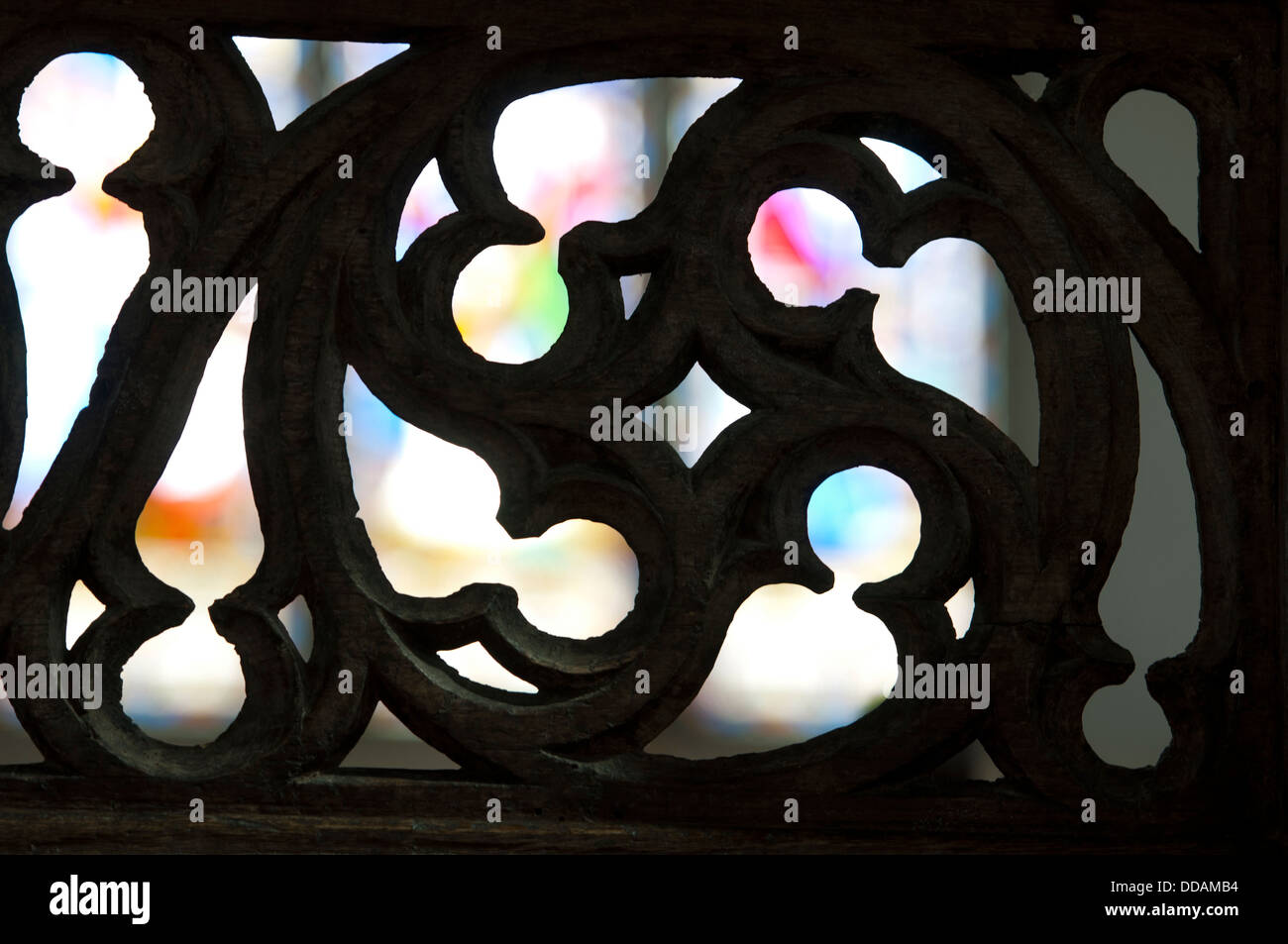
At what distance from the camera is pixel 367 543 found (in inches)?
52.7

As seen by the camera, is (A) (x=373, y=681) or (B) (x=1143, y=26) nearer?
(A) (x=373, y=681)

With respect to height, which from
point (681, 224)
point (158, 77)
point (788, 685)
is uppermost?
point (158, 77)

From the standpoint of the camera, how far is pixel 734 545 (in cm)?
135

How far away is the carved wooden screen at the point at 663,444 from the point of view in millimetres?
1308

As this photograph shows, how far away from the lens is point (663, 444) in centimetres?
134

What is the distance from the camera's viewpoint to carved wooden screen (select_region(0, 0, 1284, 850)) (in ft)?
4.29

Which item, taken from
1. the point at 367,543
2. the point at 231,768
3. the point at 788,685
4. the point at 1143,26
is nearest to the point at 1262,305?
the point at 1143,26

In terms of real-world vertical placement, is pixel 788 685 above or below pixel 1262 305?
below

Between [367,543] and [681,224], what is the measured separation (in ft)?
1.12

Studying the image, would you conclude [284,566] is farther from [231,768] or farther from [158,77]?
[158,77]

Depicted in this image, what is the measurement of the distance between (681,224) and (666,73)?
0.13 m

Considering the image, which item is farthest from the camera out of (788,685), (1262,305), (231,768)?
(788,685)

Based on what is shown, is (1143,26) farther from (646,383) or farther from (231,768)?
(231,768)

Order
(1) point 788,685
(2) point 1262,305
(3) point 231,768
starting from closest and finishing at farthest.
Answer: (3) point 231,768
(2) point 1262,305
(1) point 788,685
